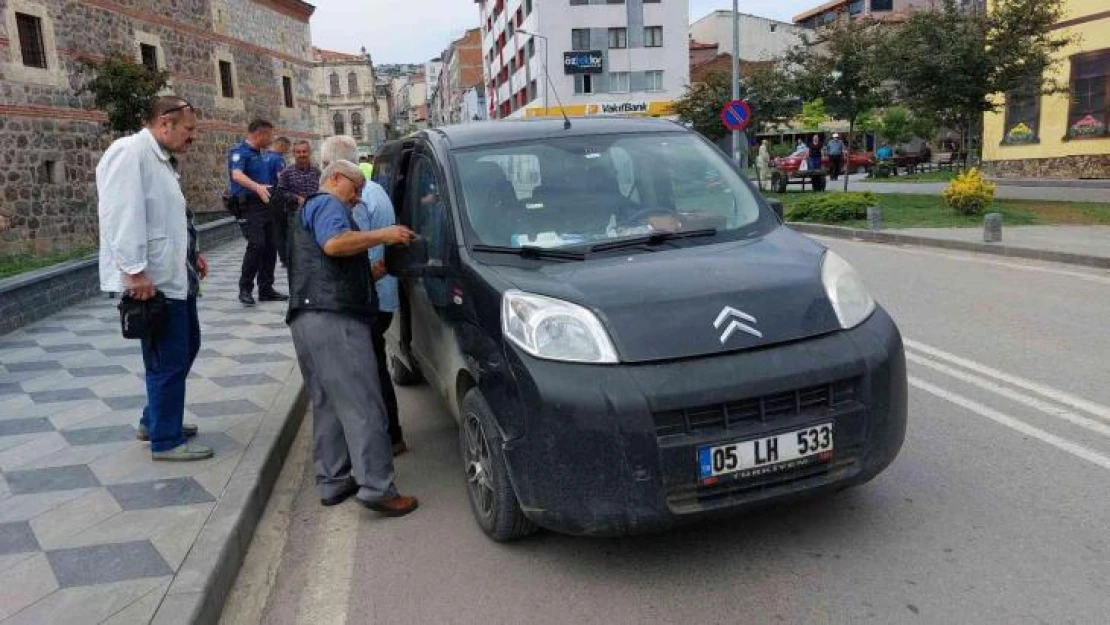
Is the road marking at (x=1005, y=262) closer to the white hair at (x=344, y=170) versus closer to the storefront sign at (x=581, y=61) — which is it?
the white hair at (x=344, y=170)

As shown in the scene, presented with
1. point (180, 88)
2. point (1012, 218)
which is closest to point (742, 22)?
point (180, 88)

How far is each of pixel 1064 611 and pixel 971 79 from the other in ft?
56.2

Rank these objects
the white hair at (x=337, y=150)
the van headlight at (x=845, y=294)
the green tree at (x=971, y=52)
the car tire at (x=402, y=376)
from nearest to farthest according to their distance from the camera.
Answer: the van headlight at (x=845, y=294) < the white hair at (x=337, y=150) < the car tire at (x=402, y=376) < the green tree at (x=971, y=52)

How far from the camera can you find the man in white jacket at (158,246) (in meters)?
4.18

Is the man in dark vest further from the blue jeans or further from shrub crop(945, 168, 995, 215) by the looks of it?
shrub crop(945, 168, 995, 215)

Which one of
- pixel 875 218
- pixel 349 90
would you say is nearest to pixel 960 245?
pixel 875 218

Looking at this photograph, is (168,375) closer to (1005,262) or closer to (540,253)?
(540,253)

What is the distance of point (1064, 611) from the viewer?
9.35ft

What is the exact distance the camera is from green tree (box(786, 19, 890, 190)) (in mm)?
22391

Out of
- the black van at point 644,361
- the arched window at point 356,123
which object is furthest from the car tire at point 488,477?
the arched window at point 356,123

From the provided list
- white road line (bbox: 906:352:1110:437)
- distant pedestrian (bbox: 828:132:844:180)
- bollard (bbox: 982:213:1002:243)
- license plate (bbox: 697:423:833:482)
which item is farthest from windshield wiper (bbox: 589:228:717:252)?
distant pedestrian (bbox: 828:132:844:180)

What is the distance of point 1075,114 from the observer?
24203 millimetres

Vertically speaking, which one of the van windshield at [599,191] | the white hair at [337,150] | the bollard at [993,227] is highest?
the white hair at [337,150]

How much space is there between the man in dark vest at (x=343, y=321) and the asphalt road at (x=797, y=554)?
31 centimetres
